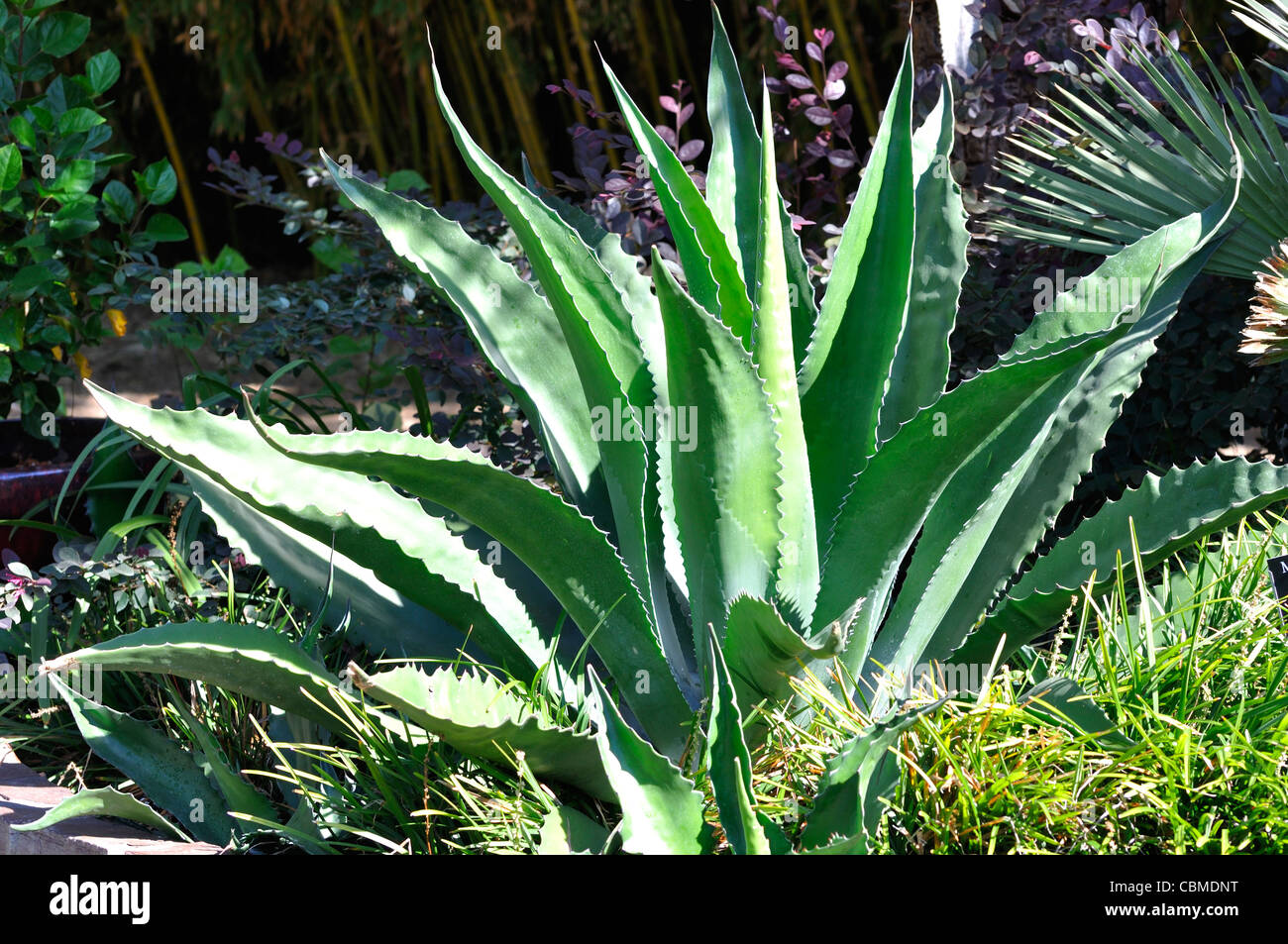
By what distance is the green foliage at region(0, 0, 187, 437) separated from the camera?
2500 millimetres

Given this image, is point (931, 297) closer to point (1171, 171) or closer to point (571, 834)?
point (1171, 171)

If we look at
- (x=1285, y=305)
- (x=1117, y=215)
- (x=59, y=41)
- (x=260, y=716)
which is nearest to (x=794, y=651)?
(x=1285, y=305)

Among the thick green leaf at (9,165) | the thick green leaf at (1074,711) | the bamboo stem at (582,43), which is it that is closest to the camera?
the thick green leaf at (1074,711)

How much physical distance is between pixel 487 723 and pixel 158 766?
2.07 ft

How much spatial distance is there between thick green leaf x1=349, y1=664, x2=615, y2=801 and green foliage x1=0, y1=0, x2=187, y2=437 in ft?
5.35

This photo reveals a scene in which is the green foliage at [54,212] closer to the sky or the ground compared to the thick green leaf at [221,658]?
closer to the sky

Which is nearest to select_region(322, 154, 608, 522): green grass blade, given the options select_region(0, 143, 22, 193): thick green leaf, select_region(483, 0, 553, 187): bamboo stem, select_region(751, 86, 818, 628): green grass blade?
select_region(751, 86, 818, 628): green grass blade

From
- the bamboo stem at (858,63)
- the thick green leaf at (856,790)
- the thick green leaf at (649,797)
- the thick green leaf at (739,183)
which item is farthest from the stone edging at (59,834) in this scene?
the bamboo stem at (858,63)

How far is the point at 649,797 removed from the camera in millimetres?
1221

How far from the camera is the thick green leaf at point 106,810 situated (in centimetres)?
143

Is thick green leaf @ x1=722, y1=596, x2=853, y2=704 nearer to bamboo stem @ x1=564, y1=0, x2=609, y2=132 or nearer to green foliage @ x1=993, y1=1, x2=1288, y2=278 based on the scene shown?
green foliage @ x1=993, y1=1, x2=1288, y2=278

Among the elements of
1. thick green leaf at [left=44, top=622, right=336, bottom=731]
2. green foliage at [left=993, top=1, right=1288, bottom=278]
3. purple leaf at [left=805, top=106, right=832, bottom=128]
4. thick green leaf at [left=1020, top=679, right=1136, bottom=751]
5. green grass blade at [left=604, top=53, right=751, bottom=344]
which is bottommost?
thick green leaf at [left=1020, top=679, right=1136, bottom=751]

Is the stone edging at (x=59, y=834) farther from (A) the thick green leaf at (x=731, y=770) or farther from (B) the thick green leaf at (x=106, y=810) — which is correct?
(A) the thick green leaf at (x=731, y=770)

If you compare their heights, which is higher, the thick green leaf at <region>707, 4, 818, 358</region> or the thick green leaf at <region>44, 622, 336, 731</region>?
the thick green leaf at <region>707, 4, 818, 358</region>
